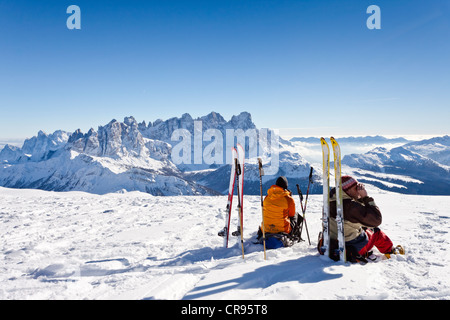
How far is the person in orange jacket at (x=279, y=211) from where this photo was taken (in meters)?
7.33

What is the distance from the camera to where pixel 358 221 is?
5.62m

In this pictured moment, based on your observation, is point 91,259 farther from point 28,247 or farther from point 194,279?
point 194,279

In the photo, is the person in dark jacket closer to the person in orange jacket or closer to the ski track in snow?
the ski track in snow

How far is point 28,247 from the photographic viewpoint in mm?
8172

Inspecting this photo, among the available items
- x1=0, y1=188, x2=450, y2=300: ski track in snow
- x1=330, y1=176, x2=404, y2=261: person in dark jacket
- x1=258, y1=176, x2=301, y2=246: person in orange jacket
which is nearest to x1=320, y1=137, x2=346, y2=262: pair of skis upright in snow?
x1=330, y1=176, x2=404, y2=261: person in dark jacket

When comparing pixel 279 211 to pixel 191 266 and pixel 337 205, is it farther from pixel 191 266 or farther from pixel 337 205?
pixel 191 266

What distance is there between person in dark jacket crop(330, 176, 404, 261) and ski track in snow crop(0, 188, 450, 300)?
40 cm

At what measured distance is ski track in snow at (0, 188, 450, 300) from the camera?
4.31 metres

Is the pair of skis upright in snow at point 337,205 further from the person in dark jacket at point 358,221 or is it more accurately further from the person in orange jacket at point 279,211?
the person in orange jacket at point 279,211

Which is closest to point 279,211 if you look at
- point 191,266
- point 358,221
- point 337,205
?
point 337,205

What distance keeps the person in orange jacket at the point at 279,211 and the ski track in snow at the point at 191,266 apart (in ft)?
2.15

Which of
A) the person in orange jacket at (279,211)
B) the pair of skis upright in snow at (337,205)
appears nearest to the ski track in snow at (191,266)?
the pair of skis upright in snow at (337,205)
